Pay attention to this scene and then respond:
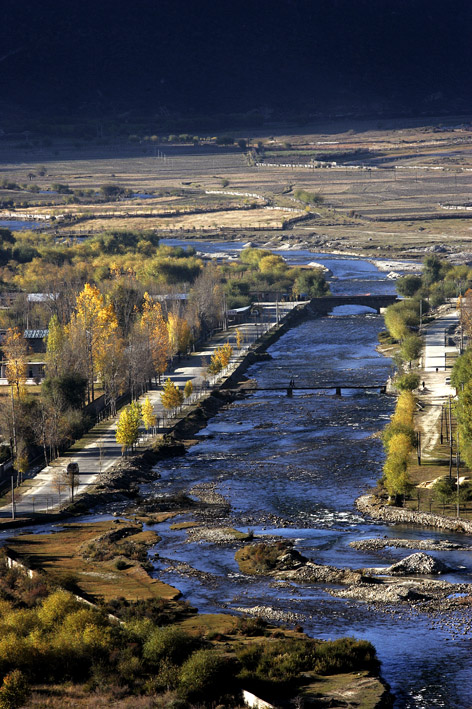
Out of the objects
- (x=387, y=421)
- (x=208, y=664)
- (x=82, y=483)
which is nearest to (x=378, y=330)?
(x=387, y=421)

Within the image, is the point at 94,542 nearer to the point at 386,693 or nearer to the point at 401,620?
the point at 401,620

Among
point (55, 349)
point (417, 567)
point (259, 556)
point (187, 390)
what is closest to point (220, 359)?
point (187, 390)

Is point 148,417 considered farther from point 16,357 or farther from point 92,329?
point 16,357

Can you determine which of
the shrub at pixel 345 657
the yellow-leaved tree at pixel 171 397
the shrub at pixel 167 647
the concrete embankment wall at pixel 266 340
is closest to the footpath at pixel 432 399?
the concrete embankment wall at pixel 266 340

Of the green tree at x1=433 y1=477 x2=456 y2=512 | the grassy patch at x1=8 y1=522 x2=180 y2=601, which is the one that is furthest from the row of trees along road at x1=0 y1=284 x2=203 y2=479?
the green tree at x1=433 y1=477 x2=456 y2=512

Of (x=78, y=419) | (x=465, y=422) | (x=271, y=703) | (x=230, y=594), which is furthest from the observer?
(x=78, y=419)

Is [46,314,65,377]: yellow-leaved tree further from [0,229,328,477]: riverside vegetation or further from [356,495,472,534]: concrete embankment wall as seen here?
[356,495,472,534]: concrete embankment wall

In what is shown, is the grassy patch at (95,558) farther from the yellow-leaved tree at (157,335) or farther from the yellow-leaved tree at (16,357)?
the yellow-leaved tree at (157,335)
